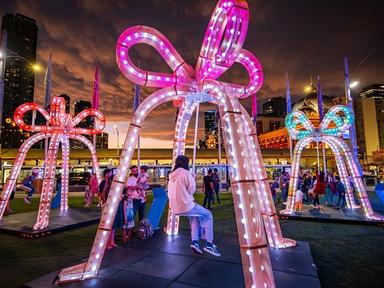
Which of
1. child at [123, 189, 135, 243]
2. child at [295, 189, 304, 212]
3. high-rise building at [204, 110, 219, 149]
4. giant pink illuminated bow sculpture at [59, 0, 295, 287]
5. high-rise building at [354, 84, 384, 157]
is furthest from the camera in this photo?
high-rise building at [354, 84, 384, 157]

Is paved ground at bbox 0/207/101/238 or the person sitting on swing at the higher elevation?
the person sitting on swing

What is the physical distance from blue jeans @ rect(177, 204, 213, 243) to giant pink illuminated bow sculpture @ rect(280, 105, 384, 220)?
7.61 meters

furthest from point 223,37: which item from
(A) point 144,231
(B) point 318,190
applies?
(B) point 318,190

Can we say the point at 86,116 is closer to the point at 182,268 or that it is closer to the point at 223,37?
the point at 223,37

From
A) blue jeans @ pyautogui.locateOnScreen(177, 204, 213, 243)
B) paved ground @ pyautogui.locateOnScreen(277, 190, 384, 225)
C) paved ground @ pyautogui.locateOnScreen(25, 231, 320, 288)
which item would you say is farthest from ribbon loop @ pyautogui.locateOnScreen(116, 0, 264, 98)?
paved ground @ pyautogui.locateOnScreen(277, 190, 384, 225)

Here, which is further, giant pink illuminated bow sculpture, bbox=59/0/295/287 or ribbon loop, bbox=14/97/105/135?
ribbon loop, bbox=14/97/105/135

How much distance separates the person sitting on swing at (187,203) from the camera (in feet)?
13.9

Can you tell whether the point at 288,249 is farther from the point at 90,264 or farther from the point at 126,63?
the point at 126,63

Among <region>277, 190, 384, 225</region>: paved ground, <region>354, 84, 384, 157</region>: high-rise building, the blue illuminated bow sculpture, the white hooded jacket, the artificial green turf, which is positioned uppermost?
<region>354, 84, 384, 157</region>: high-rise building

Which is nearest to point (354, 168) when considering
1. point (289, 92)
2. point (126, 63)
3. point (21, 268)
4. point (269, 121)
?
point (126, 63)

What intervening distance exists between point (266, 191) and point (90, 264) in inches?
162

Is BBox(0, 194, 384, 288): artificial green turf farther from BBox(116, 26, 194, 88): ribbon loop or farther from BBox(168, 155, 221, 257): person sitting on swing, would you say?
BBox(116, 26, 194, 88): ribbon loop

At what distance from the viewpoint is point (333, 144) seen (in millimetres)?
11578

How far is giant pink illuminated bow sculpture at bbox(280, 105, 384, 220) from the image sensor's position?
33.3 ft
